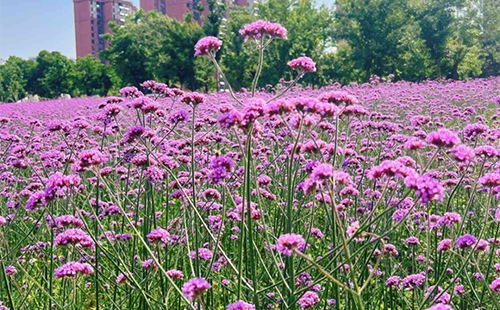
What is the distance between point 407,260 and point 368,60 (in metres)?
34.4

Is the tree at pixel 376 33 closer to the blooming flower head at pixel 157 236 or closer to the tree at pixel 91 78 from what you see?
the blooming flower head at pixel 157 236

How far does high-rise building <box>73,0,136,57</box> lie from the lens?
118438 millimetres

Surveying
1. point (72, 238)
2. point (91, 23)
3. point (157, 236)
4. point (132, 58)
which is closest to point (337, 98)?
point (157, 236)

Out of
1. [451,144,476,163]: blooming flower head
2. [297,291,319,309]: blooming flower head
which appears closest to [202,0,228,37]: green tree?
[297,291,319,309]: blooming flower head

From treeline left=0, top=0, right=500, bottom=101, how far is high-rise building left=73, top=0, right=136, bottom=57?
75.3m

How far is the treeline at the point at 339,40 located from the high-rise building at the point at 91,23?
247 feet

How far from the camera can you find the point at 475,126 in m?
2.81

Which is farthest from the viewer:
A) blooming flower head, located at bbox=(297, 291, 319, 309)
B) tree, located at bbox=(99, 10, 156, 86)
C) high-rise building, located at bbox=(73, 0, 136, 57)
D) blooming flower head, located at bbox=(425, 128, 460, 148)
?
high-rise building, located at bbox=(73, 0, 136, 57)

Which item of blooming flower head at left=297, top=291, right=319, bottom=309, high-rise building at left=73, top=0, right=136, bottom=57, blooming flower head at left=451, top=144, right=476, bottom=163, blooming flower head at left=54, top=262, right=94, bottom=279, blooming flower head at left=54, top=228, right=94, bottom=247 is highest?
high-rise building at left=73, top=0, right=136, bottom=57

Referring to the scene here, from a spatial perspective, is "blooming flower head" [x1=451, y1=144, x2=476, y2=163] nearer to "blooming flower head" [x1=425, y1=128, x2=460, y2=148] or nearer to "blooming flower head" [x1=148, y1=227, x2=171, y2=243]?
"blooming flower head" [x1=425, y1=128, x2=460, y2=148]

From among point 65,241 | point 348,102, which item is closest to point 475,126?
point 348,102

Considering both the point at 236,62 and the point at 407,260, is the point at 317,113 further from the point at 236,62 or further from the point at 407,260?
the point at 236,62

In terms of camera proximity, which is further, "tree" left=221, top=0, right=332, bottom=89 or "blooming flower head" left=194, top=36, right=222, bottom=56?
"tree" left=221, top=0, right=332, bottom=89

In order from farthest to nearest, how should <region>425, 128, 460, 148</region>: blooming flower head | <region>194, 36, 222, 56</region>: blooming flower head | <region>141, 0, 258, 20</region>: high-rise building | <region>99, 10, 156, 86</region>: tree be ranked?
<region>141, 0, 258, 20</region>: high-rise building, <region>99, 10, 156, 86</region>: tree, <region>194, 36, 222, 56</region>: blooming flower head, <region>425, 128, 460, 148</region>: blooming flower head
